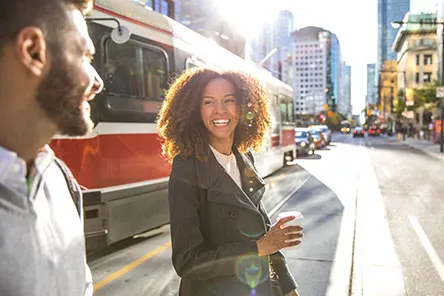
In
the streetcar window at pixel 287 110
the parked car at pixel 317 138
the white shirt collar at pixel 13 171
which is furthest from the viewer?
the parked car at pixel 317 138

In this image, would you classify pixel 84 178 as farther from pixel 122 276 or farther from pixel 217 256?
pixel 217 256

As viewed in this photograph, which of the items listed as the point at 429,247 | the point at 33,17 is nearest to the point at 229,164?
the point at 33,17

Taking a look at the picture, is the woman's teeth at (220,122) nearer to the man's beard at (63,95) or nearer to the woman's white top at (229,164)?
the woman's white top at (229,164)

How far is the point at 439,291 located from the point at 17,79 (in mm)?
4943

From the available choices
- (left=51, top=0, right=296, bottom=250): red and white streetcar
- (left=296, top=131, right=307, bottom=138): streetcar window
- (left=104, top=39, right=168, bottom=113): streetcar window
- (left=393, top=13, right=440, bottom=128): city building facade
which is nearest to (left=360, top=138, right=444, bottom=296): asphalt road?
(left=51, top=0, right=296, bottom=250): red and white streetcar

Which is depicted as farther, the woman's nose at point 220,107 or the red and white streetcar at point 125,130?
the red and white streetcar at point 125,130

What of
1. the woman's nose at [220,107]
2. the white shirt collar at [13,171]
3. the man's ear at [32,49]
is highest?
the man's ear at [32,49]

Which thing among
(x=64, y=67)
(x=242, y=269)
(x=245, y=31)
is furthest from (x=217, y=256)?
(x=245, y=31)

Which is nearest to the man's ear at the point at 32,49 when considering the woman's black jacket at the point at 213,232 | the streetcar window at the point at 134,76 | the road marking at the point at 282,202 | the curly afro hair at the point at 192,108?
the woman's black jacket at the point at 213,232

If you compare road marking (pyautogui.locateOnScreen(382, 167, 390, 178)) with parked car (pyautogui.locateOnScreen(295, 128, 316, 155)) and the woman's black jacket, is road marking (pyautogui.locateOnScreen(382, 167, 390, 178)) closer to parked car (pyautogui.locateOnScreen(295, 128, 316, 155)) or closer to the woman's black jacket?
parked car (pyautogui.locateOnScreen(295, 128, 316, 155))

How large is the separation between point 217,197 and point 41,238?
0.97 meters

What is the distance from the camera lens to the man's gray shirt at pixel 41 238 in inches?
34.3

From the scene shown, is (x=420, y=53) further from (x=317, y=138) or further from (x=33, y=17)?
(x=33, y=17)

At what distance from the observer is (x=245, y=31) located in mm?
34094
